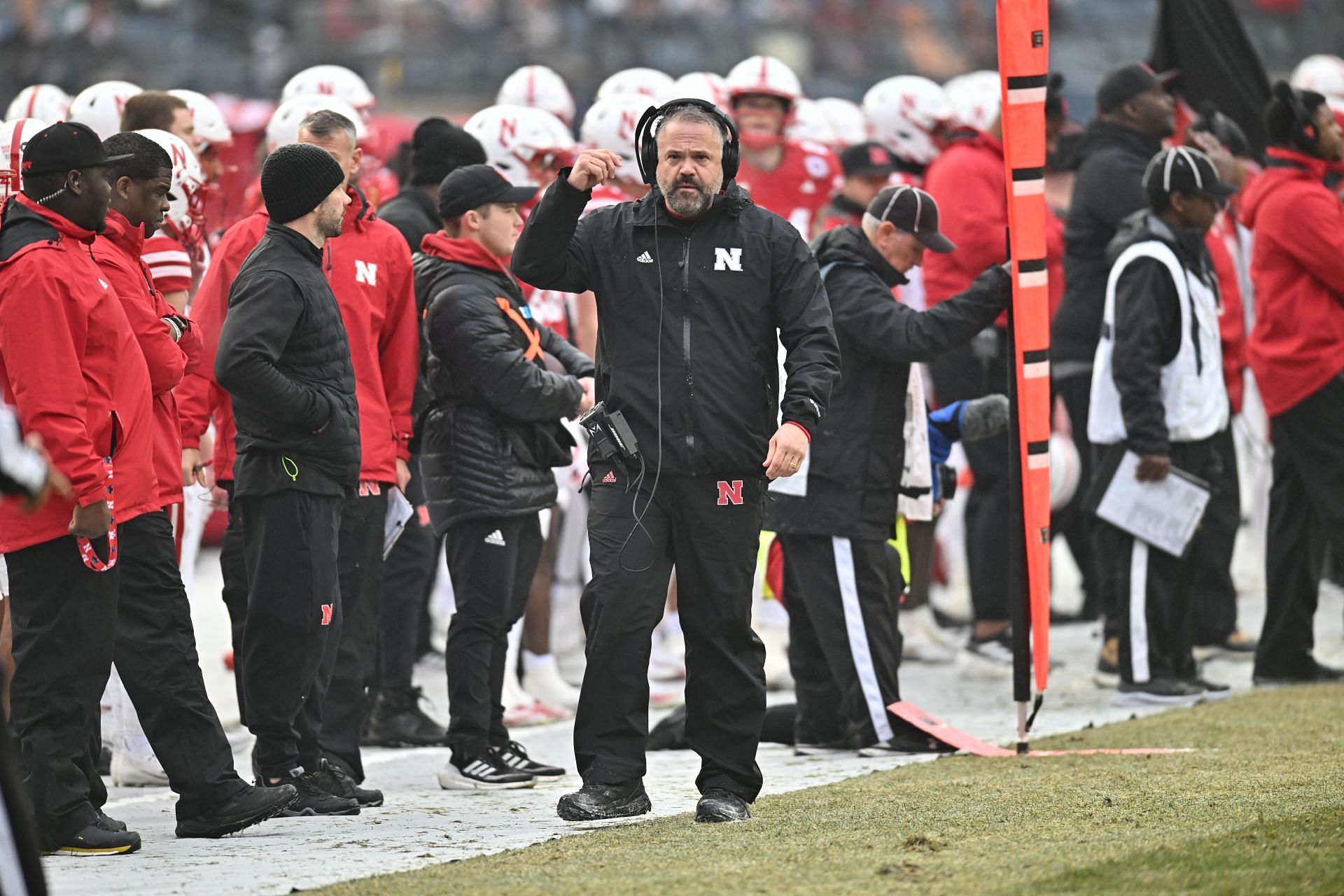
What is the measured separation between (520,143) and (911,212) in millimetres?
2094

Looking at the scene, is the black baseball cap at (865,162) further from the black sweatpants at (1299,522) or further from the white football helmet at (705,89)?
the black sweatpants at (1299,522)

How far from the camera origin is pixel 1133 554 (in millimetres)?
9281

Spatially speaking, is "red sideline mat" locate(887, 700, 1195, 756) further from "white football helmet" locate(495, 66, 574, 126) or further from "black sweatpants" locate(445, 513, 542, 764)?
"white football helmet" locate(495, 66, 574, 126)

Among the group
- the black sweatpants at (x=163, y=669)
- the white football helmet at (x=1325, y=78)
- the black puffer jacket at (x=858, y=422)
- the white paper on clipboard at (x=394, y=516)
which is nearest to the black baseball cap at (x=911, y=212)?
the black puffer jacket at (x=858, y=422)

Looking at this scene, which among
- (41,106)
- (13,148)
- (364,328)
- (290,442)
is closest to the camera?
(290,442)

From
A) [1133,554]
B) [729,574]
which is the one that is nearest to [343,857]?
[729,574]

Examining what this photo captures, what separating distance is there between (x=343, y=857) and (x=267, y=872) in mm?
295

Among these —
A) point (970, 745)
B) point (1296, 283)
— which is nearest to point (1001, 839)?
point (970, 745)

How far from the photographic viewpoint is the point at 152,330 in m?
6.32

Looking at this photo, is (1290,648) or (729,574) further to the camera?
(1290,648)

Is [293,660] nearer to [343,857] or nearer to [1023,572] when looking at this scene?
[343,857]

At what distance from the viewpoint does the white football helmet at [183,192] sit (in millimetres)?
7695

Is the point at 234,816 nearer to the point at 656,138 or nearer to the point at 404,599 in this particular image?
the point at 656,138

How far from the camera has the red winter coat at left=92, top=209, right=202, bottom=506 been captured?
631 cm
